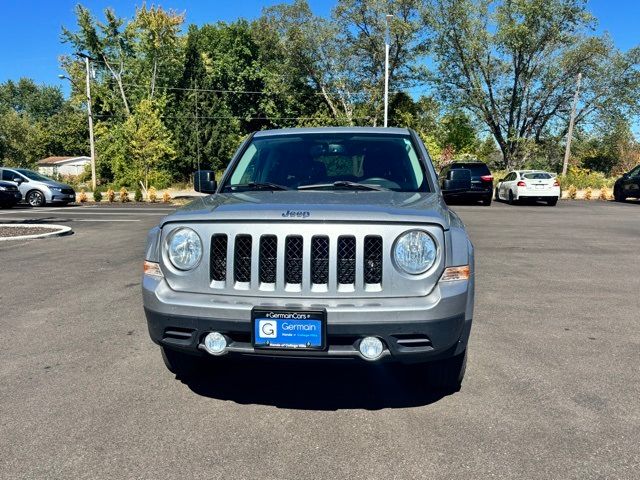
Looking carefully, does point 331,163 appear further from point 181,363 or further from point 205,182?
point 181,363

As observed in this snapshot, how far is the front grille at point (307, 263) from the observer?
295 cm

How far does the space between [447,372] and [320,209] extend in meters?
1.37

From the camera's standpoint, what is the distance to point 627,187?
2462 cm

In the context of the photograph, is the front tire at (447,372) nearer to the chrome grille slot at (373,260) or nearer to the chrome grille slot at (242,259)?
the chrome grille slot at (373,260)

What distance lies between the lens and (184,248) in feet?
10.5

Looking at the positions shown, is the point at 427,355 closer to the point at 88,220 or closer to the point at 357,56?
the point at 88,220

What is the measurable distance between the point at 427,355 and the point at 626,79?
40137mm

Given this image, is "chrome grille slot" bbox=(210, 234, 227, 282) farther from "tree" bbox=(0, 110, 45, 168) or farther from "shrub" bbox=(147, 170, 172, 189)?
"tree" bbox=(0, 110, 45, 168)

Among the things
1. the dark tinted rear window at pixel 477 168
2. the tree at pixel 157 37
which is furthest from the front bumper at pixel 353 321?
the tree at pixel 157 37

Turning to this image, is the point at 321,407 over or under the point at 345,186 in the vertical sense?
under

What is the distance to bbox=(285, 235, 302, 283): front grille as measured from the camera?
3.01 m

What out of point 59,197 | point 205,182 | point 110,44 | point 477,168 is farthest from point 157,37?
point 205,182

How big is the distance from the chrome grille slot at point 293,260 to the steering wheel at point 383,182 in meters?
1.26

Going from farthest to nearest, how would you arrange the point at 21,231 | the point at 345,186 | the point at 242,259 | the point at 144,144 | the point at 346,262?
the point at 144,144
the point at 21,231
the point at 345,186
the point at 242,259
the point at 346,262
